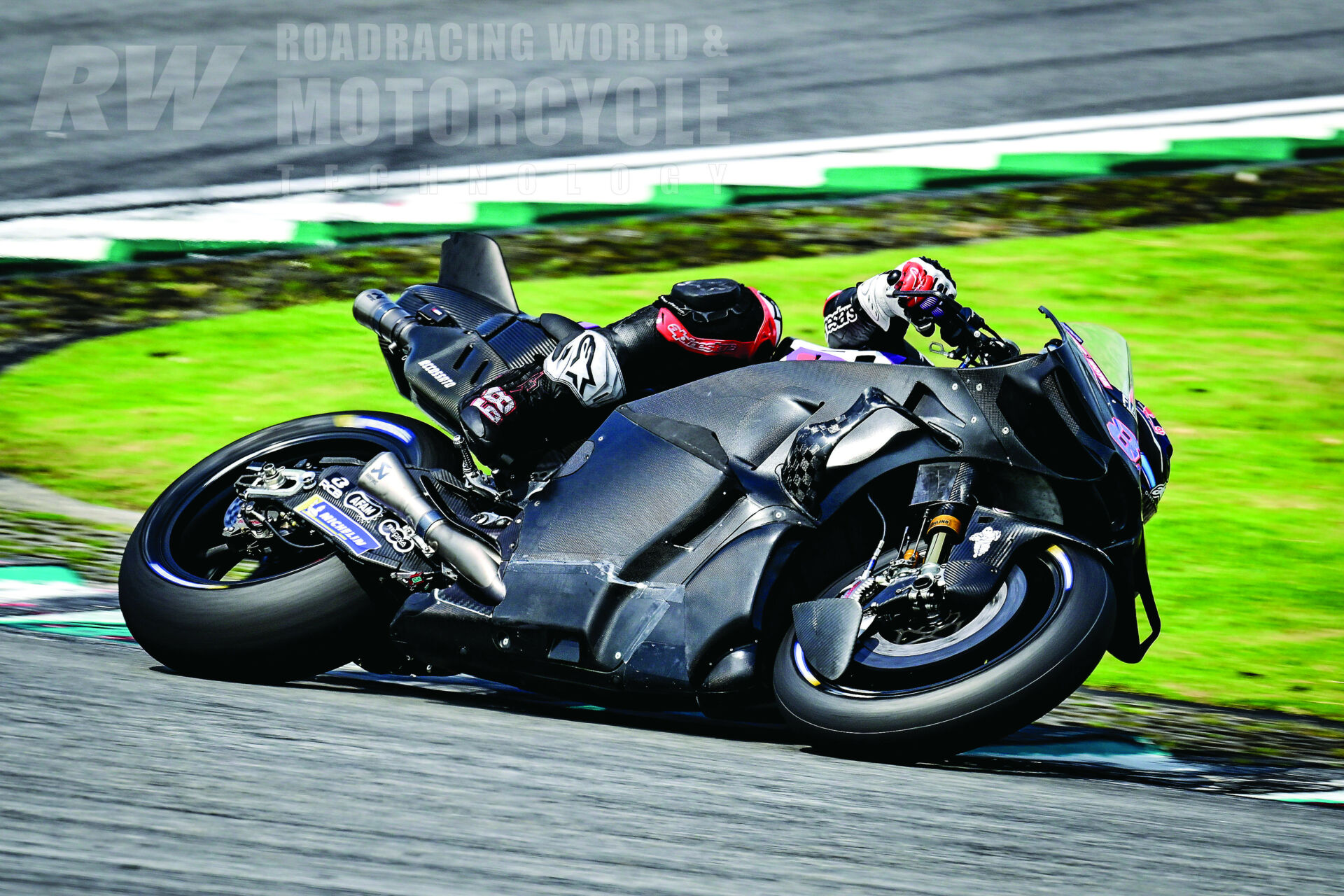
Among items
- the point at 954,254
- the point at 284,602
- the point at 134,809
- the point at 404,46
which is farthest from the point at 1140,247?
the point at 134,809

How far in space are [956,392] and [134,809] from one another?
193 cm

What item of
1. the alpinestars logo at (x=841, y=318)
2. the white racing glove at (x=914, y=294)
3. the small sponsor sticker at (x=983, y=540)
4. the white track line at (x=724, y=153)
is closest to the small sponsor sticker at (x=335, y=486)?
the alpinestars logo at (x=841, y=318)

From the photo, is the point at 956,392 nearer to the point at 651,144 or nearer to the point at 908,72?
the point at 651,144

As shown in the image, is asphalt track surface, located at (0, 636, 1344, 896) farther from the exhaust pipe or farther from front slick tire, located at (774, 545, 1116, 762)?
the exhaust pipe

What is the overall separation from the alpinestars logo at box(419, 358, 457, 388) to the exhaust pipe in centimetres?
34

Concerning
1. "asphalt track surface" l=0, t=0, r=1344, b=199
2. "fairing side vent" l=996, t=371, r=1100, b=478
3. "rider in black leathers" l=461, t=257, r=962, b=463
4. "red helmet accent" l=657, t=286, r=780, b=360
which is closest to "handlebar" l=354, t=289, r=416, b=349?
"rider in black leathers" l=461, t=257, r=962, b=463

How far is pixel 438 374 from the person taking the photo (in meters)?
4.33

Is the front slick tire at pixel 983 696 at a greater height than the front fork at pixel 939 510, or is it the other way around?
the front fork at pixel 939 510

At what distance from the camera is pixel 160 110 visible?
1129 cm

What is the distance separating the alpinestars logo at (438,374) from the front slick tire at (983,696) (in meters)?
1.45

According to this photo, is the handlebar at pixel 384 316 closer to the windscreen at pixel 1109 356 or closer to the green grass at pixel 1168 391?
the windscreen at pixel 1109 356

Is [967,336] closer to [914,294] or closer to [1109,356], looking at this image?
[914,294]

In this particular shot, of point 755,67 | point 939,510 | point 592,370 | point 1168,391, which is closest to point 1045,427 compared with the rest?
point 939,510

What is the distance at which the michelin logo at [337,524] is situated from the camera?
151 inches
